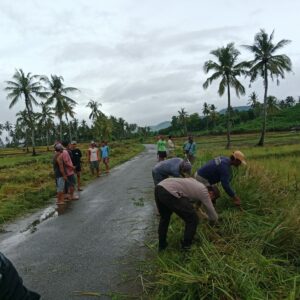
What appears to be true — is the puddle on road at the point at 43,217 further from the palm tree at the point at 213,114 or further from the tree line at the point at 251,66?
the palm tree at the point at 213,114

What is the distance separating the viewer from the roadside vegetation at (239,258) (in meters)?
4.16

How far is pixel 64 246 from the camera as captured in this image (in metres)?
6.91

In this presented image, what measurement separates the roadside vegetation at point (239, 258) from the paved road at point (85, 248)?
1.70 ft

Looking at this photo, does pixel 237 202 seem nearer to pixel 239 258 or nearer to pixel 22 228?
pixel 239 258

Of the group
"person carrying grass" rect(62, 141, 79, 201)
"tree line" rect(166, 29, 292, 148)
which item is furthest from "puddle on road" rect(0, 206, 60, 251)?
"tree line" rect(166, 29, 292, 148)

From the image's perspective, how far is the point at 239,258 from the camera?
490 centimetres

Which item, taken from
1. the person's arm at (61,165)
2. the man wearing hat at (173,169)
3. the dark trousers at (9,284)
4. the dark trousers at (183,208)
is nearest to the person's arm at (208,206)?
the dark trousers at (183,208)

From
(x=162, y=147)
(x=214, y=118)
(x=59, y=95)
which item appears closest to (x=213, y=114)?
(x=214, y=118)

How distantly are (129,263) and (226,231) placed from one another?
162cm

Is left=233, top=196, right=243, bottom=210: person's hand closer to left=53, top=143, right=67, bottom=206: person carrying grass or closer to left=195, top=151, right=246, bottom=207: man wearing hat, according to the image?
left=195, top=151, right=246, bottom=207: man wearing hat

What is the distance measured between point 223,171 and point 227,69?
120 ft

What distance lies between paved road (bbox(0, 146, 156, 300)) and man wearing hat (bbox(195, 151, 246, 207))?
1631mm

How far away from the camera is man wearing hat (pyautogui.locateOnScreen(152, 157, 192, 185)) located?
6789mm

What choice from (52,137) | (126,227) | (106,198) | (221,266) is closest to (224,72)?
(106,198)
